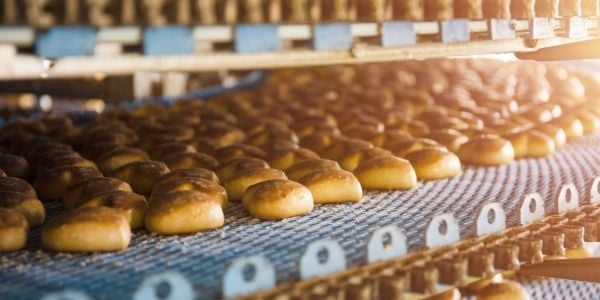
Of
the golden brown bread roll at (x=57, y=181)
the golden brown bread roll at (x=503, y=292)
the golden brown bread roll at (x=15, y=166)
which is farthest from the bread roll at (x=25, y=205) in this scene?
the golden brown bread roll at (x=503, y=292)

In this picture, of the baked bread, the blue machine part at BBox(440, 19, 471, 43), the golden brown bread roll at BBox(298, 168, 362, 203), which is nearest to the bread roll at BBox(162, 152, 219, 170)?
the baked bread

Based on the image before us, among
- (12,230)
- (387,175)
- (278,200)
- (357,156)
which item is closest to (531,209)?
(387,175)

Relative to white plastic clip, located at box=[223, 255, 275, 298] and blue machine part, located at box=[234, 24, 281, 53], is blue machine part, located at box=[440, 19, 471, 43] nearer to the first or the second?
blue machine part, located at box=[234, 24, 281, 53]

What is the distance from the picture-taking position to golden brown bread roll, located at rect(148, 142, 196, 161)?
2789 mm

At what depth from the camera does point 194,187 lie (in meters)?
2.21

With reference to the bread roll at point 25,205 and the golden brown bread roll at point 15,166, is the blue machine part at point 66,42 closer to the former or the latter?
the bread roll at point 25,205

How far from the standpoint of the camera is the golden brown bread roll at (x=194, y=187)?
219cm

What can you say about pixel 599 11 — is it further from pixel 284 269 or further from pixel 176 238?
pixel 176 238

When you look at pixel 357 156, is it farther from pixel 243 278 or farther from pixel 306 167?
pixel 243 278

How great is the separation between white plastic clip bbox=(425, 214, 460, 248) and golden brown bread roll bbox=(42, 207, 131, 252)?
2.26 ft

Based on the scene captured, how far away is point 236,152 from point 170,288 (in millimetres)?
1350

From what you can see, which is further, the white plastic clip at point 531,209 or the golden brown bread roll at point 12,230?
the white plastic clip at point 531,209

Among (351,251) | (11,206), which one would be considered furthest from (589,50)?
(11,206)

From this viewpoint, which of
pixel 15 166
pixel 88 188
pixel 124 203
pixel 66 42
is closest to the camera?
pixel 66 42
